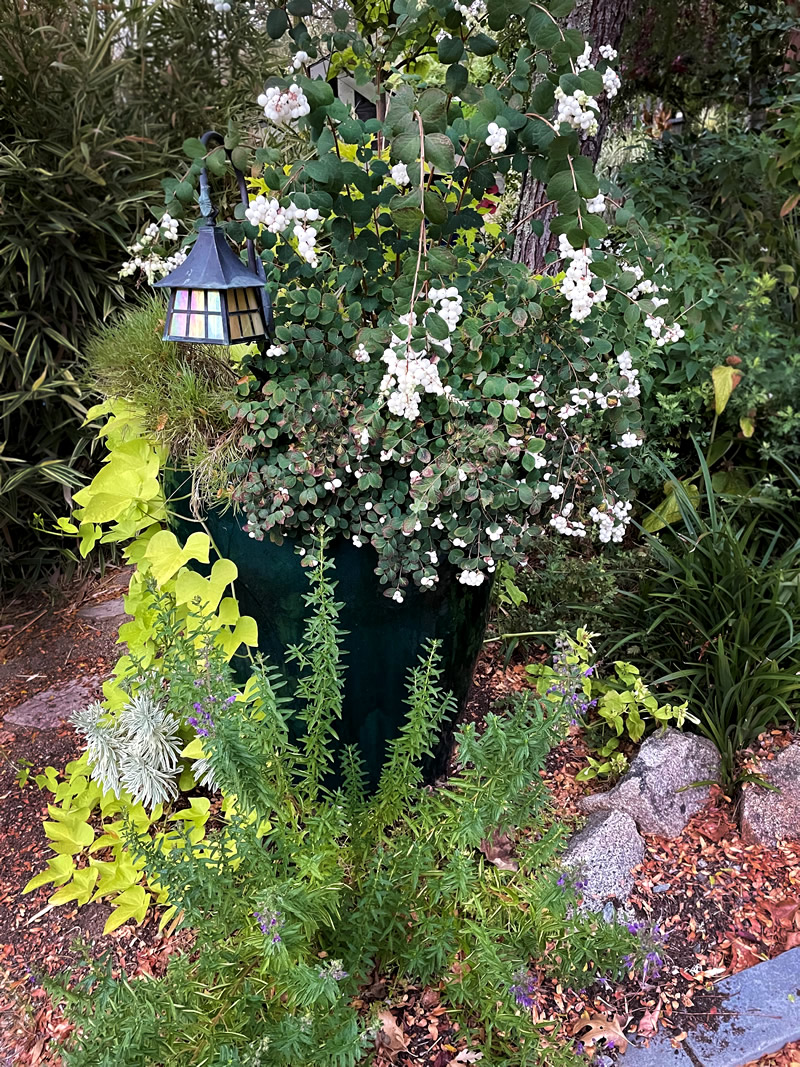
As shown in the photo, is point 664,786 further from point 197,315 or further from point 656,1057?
point 197,315

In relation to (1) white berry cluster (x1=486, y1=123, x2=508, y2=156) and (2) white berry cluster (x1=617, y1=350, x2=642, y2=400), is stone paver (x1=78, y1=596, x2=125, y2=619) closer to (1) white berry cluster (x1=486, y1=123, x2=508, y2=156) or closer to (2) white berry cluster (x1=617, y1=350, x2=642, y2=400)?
(2) white berry cluster (x1=617, y1=350, x2=642, y2=400)

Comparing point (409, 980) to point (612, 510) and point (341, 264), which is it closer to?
point (612, 510)

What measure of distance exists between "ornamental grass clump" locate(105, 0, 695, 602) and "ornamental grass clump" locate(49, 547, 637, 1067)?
22cm

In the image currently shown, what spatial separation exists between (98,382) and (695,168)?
2.87 meters

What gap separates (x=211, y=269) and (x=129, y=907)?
4.12 ft

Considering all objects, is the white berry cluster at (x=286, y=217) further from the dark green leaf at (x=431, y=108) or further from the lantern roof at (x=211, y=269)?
the dark green leaf at (x=431, y=108)

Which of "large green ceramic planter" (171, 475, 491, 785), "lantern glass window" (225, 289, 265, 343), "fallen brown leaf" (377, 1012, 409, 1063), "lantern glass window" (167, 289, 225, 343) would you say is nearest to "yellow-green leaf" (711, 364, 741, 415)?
"large green ceramic planter" (171, 475, 491, 785)

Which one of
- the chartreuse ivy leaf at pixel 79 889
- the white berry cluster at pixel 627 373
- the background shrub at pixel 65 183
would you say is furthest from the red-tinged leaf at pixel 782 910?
the background shrub at pixel 65 183

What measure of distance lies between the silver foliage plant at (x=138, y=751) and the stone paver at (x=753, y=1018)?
3.67ft

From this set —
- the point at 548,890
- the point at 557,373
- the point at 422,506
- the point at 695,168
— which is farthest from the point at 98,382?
the point at 695,168

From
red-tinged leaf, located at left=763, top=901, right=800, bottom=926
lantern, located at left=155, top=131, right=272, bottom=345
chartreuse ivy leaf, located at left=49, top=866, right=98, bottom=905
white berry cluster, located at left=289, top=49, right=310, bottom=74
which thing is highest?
white berry cluster, located at left=289, top=49, right=310, bottom=74

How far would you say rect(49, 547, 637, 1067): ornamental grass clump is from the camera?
37.8 inches

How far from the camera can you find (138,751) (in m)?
1.64

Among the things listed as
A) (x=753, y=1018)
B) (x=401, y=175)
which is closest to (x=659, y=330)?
(x=401, y=175)
